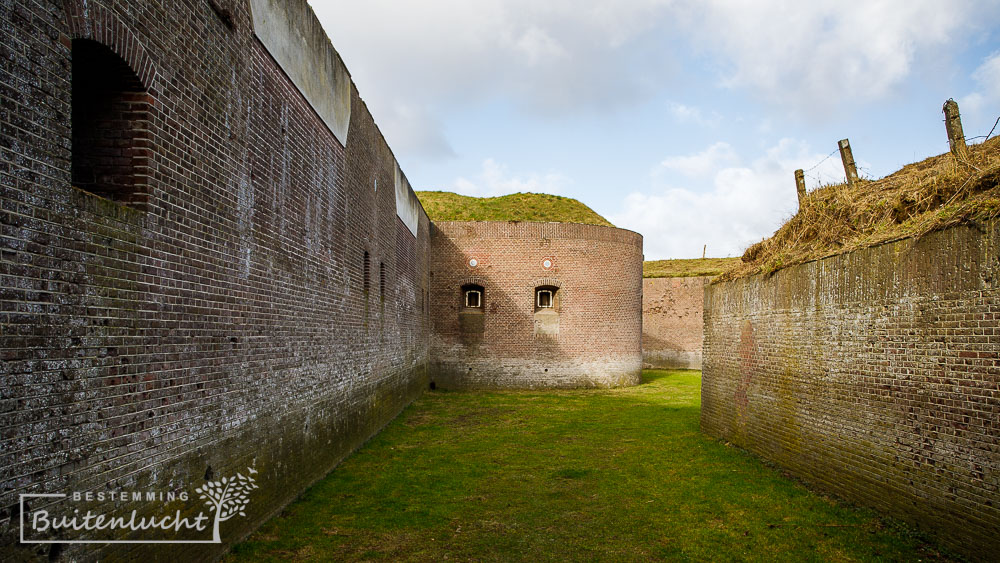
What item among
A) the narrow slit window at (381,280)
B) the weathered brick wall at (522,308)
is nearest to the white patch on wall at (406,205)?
the narrow slit window at (381,280)

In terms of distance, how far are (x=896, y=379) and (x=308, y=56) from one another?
6645 millimetres

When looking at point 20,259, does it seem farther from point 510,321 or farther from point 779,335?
point 510,321

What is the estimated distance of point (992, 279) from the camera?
4.42 metres

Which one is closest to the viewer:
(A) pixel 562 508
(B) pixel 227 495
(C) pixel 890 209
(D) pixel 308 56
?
(B) pixel 227 495

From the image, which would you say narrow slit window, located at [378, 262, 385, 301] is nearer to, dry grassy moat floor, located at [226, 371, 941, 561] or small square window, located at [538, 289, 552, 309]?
dry grassy moat floor, located at [226, 371, 941, 561]

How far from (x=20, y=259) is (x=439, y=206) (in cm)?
1911

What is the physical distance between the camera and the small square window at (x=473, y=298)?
18261 mm

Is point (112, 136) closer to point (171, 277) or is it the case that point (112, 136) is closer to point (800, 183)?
point (171, 277)

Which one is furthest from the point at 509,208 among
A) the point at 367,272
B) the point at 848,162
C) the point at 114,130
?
the point at 114,130

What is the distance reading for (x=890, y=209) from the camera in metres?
6.32

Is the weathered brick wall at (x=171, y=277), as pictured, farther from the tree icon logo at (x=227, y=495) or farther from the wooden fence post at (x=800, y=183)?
the wooden fence post at (x=800, y=183)

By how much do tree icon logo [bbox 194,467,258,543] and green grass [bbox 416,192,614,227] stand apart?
15806mm

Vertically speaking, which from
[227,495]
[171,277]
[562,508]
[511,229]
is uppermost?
[511,229]

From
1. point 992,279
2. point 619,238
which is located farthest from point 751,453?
point 619,238
